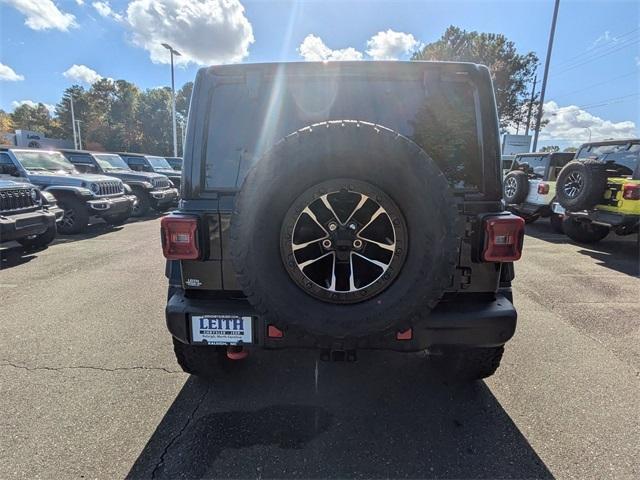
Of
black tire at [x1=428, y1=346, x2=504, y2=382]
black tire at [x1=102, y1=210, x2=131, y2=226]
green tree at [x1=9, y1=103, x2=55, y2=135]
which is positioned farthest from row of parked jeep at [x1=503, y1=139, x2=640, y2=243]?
green tree at [x1=9, y1=103, x2=55, y2=135]

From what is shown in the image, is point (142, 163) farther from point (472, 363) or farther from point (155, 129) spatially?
point (155, 129)

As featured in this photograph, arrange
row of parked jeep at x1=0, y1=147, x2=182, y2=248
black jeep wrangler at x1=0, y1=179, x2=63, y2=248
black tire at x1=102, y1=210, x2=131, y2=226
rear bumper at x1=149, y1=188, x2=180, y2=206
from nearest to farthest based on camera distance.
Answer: black jeep wrangler at x1=0, y1=179, x2=63, y2=248 < row of parked jeep at x1=0, y1=147, x2=182, y2=248 < black tire at x1=102, y1=210, x2=131, y2=226 < rear bumper at x1=149, y1=188, x2=180, y2=206

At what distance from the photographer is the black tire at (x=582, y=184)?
23.0 feet

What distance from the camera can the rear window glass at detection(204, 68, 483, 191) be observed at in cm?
217

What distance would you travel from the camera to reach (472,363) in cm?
255

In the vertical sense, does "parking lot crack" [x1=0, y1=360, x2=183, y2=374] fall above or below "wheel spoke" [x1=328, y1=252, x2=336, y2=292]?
below

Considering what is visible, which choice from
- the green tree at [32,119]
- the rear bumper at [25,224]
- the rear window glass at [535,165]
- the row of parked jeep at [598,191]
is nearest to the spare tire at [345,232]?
the rear bumper at [25,224]

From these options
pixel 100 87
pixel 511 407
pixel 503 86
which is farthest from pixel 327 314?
pixel 100 87

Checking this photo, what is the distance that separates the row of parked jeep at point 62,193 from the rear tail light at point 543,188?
1039 cm

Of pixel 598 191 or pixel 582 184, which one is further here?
pixel 582 184

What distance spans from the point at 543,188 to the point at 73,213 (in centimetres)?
1108

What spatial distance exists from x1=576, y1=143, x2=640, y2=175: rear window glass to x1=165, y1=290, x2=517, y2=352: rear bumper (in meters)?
6.97

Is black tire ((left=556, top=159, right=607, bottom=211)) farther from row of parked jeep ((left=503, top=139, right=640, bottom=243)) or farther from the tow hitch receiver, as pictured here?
the tow hitch receiver

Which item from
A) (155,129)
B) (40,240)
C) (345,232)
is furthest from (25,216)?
(155,129)
